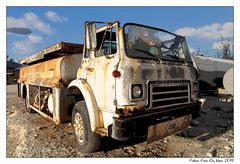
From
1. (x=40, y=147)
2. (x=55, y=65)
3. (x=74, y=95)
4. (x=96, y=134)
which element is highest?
(x=55, y=65)

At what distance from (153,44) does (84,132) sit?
6.42ft

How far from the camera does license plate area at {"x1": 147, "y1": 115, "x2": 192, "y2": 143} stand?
3.19 metres

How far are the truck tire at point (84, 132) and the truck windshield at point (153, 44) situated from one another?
4.29 ft

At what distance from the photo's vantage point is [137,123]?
3.08 metres

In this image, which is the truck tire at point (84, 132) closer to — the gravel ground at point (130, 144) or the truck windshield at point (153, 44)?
the gravel ground at point (130, 144)

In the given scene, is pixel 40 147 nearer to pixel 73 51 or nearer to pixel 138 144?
pixel 138 144

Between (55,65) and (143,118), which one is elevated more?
(55,65)

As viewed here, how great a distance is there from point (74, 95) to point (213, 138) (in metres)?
3.13

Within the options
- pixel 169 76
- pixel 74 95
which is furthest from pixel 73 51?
pixel 169 76

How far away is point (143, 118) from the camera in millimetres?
3162

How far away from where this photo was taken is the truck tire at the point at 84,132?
3.53 m

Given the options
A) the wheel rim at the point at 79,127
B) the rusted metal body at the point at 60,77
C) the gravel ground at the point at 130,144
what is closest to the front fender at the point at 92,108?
A: the wheel rim at the point at 79,127

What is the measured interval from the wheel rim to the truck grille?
1.38m

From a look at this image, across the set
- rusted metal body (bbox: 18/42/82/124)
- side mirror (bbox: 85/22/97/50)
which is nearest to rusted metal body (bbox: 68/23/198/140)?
side mirror (bbox: 85/22/97/50)
